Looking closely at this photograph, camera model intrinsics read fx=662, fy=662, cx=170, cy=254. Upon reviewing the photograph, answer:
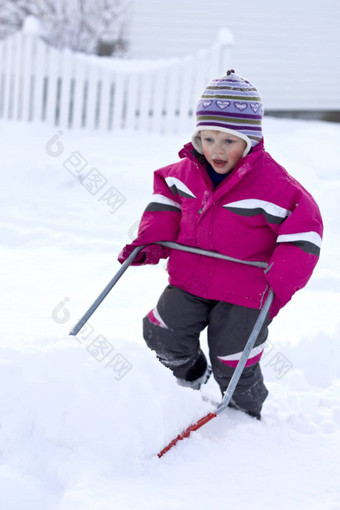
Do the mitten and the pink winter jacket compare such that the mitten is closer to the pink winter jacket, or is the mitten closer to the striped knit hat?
the pink winter jacket

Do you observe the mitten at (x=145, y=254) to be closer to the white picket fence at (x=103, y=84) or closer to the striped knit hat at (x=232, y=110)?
the striped knit hat at (x=232, y=110)

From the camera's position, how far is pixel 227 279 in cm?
283

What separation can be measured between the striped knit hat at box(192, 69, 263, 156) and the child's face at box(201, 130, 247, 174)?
28 mm

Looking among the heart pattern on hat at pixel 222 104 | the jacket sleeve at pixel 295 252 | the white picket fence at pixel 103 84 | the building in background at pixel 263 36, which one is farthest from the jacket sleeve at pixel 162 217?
the building in background at pixel 263 36

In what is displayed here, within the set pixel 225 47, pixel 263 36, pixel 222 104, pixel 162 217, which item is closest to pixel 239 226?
pixel 162 217

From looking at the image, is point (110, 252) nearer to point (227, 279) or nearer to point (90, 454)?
point (227, 279)

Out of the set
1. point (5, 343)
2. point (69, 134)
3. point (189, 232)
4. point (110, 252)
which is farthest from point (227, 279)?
point (69, 134)

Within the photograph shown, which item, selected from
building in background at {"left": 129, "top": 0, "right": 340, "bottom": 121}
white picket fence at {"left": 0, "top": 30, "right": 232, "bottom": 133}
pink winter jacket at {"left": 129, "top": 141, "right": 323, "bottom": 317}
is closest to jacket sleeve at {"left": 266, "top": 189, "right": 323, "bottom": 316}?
pink winter jacket at {"left": 129, "top": 141, "right": 323, "bottom": 317}

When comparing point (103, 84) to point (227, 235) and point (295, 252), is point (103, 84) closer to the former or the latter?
point (227, 235)

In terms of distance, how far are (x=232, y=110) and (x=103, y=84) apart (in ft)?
21.5

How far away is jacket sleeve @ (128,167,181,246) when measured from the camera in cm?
296

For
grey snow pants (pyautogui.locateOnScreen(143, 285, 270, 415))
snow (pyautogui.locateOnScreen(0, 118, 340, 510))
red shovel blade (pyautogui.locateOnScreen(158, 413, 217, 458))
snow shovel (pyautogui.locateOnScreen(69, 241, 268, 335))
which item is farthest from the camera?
grey snow pants (pyautogui.locateOnScreen(143, 285, 270, 415))

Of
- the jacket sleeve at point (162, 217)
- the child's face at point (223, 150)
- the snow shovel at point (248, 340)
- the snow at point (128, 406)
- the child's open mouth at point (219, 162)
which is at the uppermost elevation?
the child's face at point (223, 150)

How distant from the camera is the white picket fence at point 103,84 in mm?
8844
